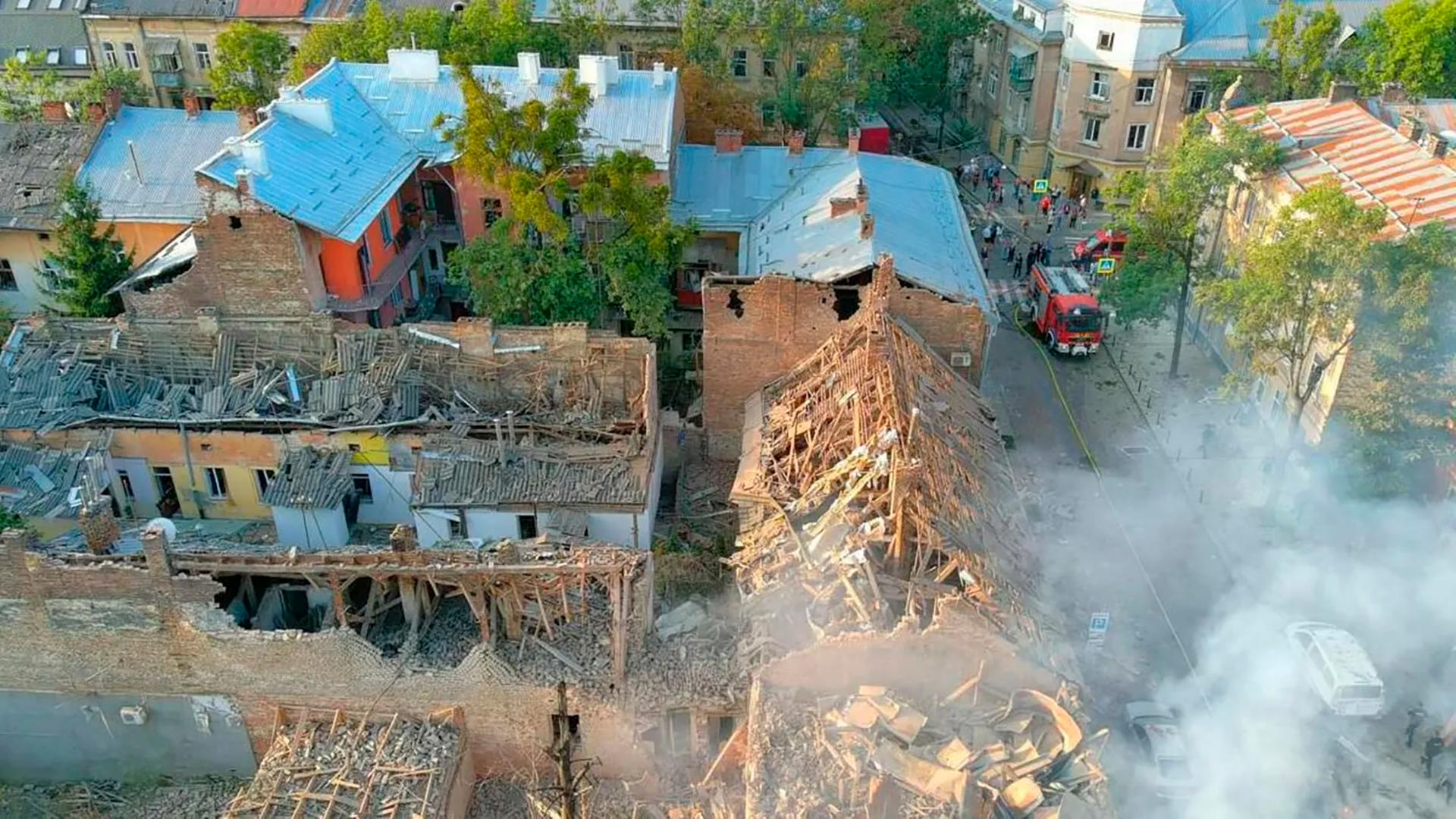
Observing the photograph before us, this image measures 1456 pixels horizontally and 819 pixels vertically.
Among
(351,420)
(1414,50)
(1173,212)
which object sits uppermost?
(1414,50)

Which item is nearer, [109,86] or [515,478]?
[515,478]

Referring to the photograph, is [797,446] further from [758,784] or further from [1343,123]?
[1343,123]

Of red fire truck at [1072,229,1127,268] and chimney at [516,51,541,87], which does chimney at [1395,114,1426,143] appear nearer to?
red fire truck at [1072,229,1127,268]

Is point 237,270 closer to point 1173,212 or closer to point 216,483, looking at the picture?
point 216,483

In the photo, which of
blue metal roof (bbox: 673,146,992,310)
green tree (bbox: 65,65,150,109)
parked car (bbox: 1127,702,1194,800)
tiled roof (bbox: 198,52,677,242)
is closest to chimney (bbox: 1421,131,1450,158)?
blue metal roof (bbox: 673,146,992,310)

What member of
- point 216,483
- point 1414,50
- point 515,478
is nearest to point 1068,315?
point 1414,50

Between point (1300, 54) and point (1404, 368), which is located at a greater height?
point (1300, 54)
